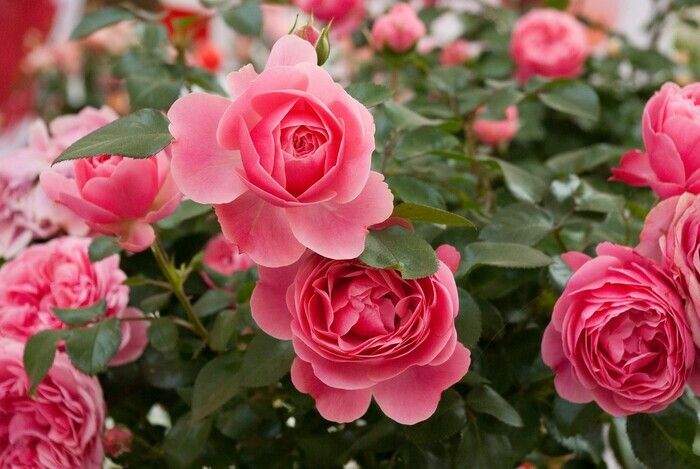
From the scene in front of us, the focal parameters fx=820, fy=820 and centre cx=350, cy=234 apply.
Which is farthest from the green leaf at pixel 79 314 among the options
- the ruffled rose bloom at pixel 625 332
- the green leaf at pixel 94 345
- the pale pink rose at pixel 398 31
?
the pale pink rose at pixel 398 31

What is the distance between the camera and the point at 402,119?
486 mm

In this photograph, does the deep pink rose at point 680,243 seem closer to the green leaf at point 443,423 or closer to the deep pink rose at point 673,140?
the deep pink rose at point 673,140

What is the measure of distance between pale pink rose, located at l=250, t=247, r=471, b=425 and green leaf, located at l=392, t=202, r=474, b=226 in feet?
0.07

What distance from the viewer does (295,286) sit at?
334 millimetres

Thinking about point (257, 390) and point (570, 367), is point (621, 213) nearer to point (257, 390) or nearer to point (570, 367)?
point (570, 367)

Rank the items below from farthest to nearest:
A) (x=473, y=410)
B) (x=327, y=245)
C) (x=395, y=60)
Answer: (x=395, y=60) < (x=473, y=410) < (x=327, y=245)

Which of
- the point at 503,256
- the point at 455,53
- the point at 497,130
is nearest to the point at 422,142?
the point at 503,256

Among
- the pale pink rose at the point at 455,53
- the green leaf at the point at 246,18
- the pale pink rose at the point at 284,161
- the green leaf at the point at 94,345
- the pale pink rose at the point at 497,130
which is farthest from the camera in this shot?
the pale pink rose at the point at 455,53

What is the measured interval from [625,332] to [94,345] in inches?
10.4

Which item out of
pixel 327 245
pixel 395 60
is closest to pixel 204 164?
pixel 327 245

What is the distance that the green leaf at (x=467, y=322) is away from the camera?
1.23ft

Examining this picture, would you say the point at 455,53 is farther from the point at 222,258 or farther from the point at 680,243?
the point at 680,243

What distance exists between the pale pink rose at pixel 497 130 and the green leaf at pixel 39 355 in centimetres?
50

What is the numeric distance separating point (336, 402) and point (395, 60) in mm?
464
